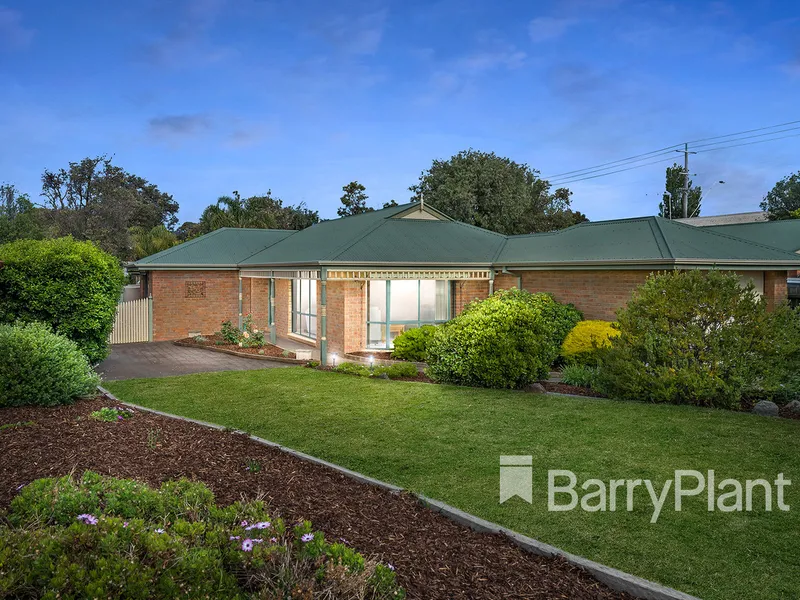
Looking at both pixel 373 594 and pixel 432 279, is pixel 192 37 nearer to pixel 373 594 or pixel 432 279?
pixel 432 279

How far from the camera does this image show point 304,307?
837 inches

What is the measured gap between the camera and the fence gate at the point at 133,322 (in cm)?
2153

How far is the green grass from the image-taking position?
4.62m

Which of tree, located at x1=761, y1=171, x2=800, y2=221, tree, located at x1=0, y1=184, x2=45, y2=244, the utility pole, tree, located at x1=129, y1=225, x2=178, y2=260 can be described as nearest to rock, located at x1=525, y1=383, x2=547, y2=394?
tree, located at x1=129, y1=225, x2=178, y2=260

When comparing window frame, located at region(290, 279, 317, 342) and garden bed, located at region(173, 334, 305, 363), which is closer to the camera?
garden bed, located at region(173, 334, 305, 363)

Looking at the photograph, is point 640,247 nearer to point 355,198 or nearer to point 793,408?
point 793,408

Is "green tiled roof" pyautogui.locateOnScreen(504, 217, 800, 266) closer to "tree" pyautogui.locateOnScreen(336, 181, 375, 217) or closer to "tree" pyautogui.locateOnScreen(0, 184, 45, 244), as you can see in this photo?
"tree" pyautogui.locateOnScreen(0, 184, 45, 244)

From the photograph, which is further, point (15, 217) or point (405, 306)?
point (15, 217)

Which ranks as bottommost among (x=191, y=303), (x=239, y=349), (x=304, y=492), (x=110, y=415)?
(x=304, y=492)

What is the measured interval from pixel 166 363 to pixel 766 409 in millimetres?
14173

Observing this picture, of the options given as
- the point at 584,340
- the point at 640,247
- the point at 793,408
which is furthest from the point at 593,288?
the point at 793,408

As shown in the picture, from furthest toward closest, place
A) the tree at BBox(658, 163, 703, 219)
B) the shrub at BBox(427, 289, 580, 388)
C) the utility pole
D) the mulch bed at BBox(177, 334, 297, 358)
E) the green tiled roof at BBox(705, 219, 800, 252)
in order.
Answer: the tree at BBox(658, 163, 703, 219) → the utility pole → the green tiled roof at BBox(705, 219, 800, 252) → the mulch bed at BBox(177, 334, 297, 358) → the shrub at BBox(427, 289, 580, 388)

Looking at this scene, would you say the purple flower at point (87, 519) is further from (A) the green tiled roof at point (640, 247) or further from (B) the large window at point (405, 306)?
(B) the large window at point (405, 306)

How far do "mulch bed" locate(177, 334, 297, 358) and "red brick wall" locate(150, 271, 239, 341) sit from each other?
801 mm
